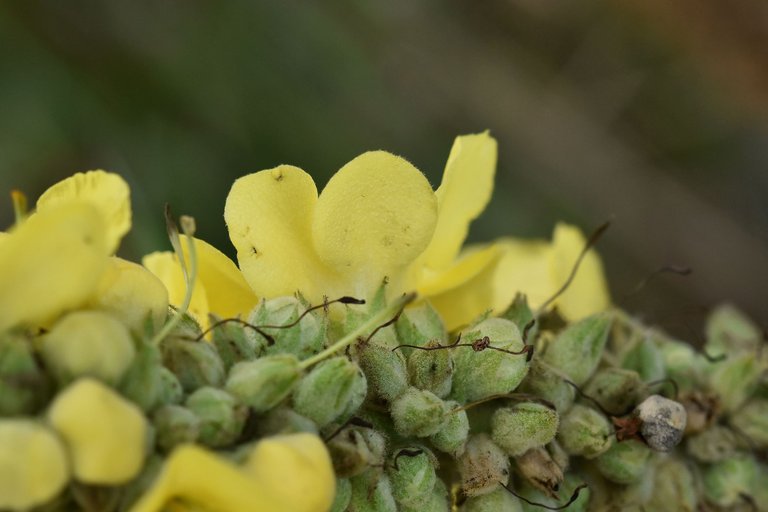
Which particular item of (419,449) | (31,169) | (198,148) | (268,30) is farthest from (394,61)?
(419,449)

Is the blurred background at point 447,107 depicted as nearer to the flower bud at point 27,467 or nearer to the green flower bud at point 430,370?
the green flower bud at point 430,370

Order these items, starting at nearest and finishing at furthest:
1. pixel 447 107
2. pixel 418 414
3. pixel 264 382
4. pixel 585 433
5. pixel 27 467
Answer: pixel 27 467 → pixel 264 382 → pixel 418 414 → pixel 585 433 → pixel 447 107

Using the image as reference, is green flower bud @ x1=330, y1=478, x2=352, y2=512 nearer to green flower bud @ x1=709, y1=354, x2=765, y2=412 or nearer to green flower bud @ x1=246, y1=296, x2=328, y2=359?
green flower bud @ x1=246, y1=296, x2=328, y2=359

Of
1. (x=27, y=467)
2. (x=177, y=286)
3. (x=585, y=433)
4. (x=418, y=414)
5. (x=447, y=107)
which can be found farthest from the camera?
(x=447, y=107)

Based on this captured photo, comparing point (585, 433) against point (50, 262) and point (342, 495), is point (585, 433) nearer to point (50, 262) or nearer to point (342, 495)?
point (342, 495)

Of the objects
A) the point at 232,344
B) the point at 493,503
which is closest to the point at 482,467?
the point at 493,503

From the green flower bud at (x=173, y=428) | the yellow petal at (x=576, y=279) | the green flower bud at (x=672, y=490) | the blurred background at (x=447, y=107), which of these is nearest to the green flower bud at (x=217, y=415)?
the green flower bud at (x=173, y=428)
